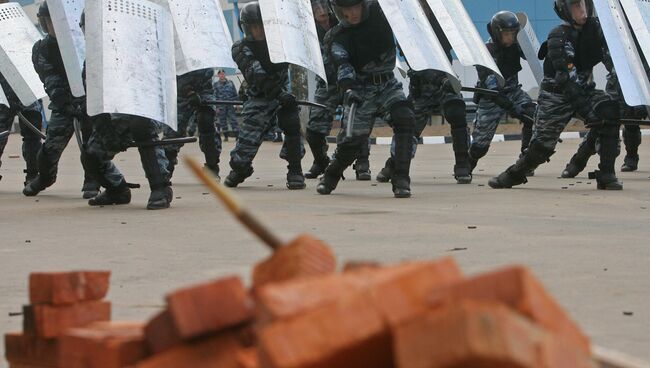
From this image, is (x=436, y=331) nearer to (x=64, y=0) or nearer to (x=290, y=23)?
(x=64, y=0)

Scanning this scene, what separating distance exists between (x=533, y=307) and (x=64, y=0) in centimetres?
937

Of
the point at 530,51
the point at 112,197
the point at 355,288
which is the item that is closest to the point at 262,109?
the point at 112,197

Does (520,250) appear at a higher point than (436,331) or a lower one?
lower

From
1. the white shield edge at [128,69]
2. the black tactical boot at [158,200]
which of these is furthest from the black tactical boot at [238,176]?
the white shield edge at [128,69]

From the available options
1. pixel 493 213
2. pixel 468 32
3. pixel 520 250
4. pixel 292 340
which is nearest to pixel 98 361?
pixel 292 340

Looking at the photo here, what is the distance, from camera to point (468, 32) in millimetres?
13734

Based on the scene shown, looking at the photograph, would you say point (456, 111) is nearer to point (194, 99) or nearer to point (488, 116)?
point (488, 116)

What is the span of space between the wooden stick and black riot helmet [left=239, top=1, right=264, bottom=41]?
10351mm

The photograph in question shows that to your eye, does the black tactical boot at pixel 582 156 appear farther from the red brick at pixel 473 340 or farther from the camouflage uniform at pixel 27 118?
the red brick at pixel 473 340

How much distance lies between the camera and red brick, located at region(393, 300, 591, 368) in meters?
1.88

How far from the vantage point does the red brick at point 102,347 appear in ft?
9.07

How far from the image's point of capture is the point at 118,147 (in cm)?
1045

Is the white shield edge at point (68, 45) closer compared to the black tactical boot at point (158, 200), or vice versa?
the black tactical boot at point (158, 200)

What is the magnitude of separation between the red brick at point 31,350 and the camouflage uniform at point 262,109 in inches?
379
